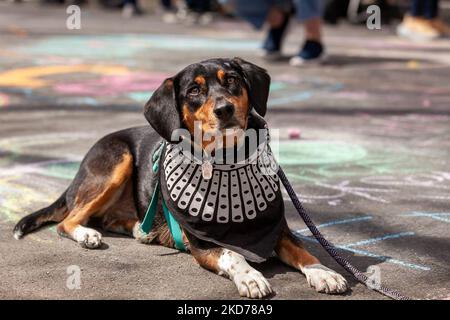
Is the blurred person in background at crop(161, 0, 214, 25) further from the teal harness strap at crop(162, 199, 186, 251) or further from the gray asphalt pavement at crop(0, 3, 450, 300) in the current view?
the teal harness strap at crop(162, 199, 186, 251)

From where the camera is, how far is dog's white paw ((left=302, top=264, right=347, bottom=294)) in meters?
3.93

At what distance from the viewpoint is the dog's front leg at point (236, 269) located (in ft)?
12.8

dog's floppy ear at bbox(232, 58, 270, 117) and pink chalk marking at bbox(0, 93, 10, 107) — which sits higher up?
dog's floppy ear at bbox(232, 58, 270, 117)

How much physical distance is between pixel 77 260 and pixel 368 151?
3249 millimetres

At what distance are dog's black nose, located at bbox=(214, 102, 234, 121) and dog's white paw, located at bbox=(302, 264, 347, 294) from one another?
0.79m

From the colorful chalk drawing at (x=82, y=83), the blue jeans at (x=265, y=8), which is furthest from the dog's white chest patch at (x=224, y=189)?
the blue jeans at (x=265, y=8)

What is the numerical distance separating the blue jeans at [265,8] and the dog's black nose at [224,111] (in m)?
7.46

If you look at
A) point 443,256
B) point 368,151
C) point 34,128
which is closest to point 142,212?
point 443,256

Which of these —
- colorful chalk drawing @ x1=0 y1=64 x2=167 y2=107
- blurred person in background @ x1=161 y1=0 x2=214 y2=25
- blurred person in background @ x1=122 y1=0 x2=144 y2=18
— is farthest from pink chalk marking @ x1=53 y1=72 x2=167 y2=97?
blurred person in background @ x1=122 y1=0 x2=144 y2=18

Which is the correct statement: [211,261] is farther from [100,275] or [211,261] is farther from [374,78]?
[374,78]

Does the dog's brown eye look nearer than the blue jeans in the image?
Yes

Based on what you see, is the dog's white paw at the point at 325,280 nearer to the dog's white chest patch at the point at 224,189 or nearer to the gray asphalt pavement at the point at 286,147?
the gray asphalt pavement at the point at 286,147

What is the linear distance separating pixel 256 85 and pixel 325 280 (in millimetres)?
1018
